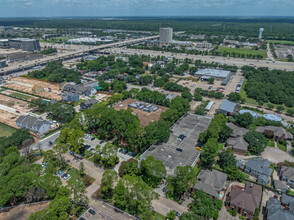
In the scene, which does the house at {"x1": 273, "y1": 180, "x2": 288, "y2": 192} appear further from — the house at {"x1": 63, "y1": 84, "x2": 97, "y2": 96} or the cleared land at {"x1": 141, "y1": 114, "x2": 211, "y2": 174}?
the house at {"x1": 63, "y1": 84, "x2": 97, "y2": 96}

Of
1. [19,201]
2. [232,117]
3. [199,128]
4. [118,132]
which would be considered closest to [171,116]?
[199,128]

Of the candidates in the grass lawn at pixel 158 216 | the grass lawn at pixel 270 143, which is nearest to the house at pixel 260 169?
the grass lawn at pixel 270 143

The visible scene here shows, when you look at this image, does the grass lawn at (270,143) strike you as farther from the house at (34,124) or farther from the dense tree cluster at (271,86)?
the house at (34,124)

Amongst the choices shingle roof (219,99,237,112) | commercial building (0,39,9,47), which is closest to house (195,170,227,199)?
shingle roof (219,99,237,112)

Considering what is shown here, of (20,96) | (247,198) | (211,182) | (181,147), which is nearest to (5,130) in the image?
(20,96)

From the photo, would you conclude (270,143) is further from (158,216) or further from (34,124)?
(34,124)

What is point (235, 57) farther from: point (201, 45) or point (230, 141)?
point (230, 141)
